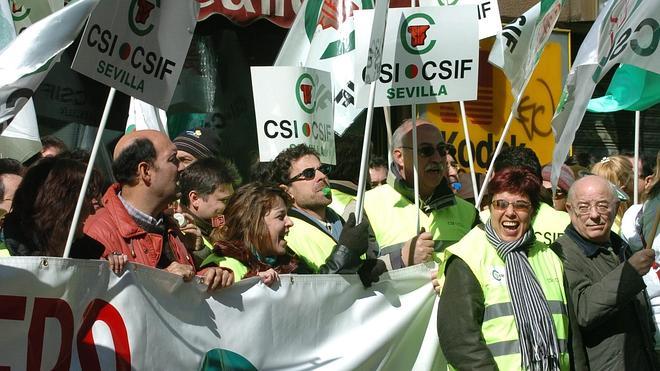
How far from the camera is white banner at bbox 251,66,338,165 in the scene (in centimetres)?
702

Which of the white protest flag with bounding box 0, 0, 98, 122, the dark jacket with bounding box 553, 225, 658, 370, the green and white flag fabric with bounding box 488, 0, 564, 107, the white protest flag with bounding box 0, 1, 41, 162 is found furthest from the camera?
the green and white flag fabric with bounding box 488, 0, 564, 107

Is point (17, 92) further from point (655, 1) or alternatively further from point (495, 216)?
point (655, 1)

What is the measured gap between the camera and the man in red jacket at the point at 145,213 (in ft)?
16.7

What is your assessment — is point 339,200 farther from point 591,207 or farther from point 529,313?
point 529,313

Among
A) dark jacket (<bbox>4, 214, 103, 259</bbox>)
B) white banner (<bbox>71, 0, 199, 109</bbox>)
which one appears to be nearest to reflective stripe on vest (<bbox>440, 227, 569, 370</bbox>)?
white banner (<bbox>71, 0, 199, 109</bbox>)

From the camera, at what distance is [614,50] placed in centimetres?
641

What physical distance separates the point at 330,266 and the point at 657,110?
8.72 metres

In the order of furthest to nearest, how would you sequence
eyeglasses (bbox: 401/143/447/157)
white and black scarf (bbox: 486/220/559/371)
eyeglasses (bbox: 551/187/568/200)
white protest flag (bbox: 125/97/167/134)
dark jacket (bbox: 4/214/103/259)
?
1. white protest flag (bbox: 125/97/167/134)
2. eyeglasses (bbox: 551/187/568/200)
3. eyeglasses (bbox: 401/143/447/157)
4. white and black scarf (bbox: 486/220/559/371)
5. dark jacket (bbox: 4/214/103/259)

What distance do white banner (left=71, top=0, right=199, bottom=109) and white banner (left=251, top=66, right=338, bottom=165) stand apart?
131cm

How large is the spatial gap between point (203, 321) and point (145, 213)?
50 cm

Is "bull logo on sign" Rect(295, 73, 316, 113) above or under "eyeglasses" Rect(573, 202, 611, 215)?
above

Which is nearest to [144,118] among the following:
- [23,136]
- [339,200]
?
[23,136]

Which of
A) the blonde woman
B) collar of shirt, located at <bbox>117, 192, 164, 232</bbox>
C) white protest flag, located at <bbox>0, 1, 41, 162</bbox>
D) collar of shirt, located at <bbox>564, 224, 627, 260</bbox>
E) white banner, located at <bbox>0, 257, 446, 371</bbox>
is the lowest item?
white banner, located at <bbox>0, 257, 446, 371</bbox>

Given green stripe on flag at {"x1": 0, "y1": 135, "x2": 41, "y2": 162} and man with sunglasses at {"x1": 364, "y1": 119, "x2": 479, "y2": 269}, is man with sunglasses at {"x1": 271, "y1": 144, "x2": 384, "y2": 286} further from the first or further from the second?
green stripe on flag at {"x1": 0, "y1": 135, "x2": 41, "y2": 162}
